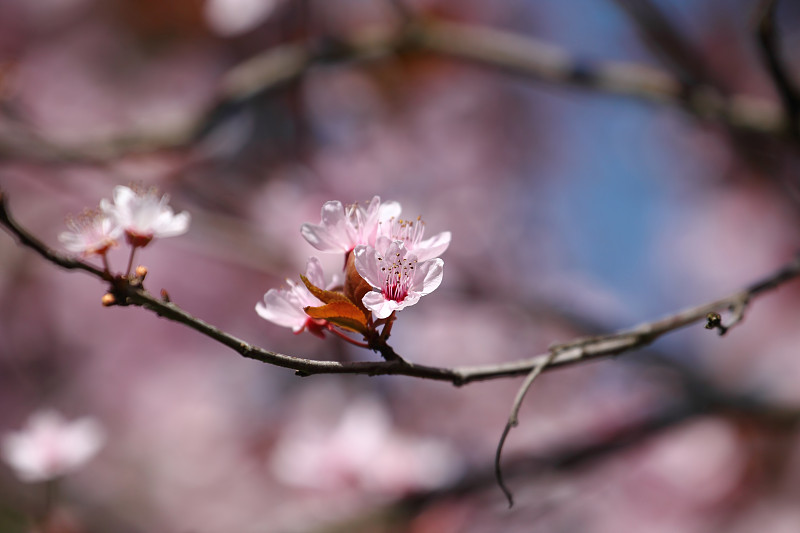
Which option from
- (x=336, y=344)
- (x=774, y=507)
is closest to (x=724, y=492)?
(x=774, y=507)

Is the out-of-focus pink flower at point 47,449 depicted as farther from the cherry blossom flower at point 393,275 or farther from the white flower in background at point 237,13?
the white flower in background at point 237,13

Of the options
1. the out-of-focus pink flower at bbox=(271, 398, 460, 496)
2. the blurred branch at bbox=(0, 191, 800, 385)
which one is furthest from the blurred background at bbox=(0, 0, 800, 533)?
the blurred branch at bbox=(0, 191, 800, 385)

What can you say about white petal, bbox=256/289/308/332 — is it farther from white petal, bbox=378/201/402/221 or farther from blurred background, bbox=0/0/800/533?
blurred background, bbox=0/0/800/533

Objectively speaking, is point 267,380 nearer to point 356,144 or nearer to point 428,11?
point 356,144

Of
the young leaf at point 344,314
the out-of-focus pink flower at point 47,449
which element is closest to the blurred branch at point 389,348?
the young leaf at point 344,314

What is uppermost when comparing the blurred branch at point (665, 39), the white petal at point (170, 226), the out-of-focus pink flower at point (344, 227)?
the blurred branch at point (665, 39)

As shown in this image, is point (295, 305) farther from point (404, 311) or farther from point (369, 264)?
point (404, 311)
